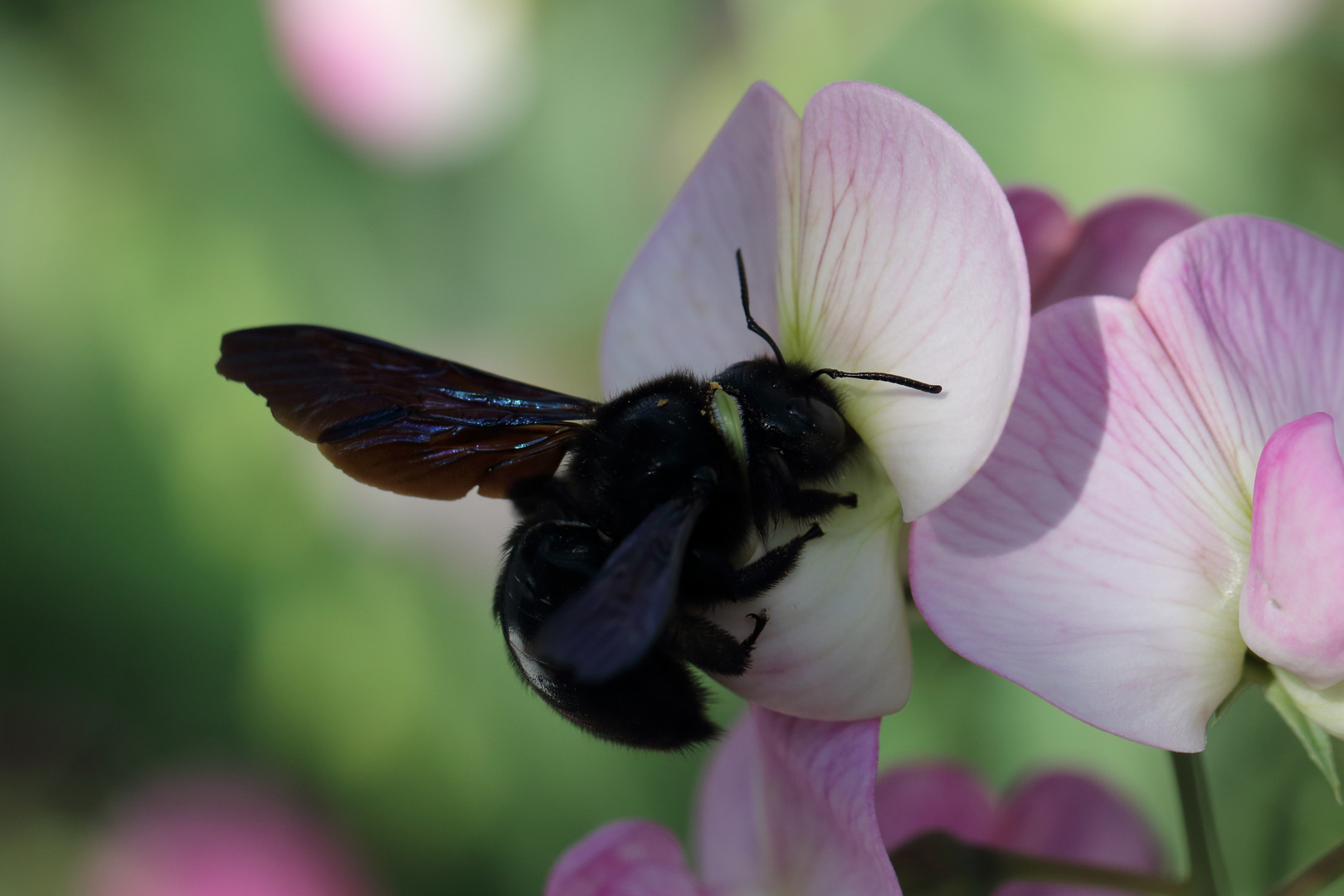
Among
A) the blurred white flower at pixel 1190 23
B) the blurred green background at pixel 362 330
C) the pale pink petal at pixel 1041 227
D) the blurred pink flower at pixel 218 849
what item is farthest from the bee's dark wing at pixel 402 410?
the blurred white flower at pixel 1190 23

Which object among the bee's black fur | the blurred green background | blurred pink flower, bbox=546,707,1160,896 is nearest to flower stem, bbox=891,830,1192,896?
blurred pink flower, bbox=546,707,1160,896

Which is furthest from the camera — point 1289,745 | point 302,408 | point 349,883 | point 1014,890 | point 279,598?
point 279,598

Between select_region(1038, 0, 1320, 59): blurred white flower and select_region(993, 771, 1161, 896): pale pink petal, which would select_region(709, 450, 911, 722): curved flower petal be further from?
select_region(1038, 0, 1320, 59): blurred white flower

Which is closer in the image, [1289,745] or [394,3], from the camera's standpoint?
[1289,745]

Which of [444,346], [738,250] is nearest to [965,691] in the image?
[738,250]

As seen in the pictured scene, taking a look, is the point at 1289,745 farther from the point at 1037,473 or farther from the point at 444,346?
the point at 444,346
